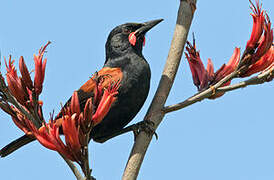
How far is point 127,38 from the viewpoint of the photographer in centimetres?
477

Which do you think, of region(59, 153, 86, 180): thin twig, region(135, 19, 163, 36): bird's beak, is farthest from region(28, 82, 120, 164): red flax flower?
region(135, 19, 163, 36): bird's beak

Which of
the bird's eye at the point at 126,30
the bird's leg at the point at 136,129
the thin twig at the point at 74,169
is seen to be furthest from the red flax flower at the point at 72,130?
the bird's eye at the point at 126,30

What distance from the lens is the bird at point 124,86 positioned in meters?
4.00

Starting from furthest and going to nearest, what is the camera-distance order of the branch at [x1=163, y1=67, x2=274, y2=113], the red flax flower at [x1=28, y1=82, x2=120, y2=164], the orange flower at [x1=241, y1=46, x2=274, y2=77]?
the orange flower at [x1=241, y1=46, x2=274, y2=77] < the branch at [x1=163, y1=67, x2=274, y2=113] < the red flax flower at [x1=28, y1=82, x2=120, y2=164]

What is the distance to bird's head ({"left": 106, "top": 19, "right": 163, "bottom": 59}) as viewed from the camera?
15.4 feet

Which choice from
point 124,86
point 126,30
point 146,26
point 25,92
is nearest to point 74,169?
point 25,92

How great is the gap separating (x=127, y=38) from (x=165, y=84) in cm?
158

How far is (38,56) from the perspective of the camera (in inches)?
105

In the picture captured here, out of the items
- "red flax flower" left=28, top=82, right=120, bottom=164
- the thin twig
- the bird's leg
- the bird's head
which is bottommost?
the thin twig

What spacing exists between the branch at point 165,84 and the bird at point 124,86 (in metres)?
0.72

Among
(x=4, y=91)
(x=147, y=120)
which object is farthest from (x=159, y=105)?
(x=4, y=91)

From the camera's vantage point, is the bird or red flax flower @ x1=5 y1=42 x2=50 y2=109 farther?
the bird

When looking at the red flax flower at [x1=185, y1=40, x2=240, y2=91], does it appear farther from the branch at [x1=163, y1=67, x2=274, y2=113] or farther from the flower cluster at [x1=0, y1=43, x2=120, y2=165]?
the flower cluster at [x1=0, y1=43, x2=120, y2=165]

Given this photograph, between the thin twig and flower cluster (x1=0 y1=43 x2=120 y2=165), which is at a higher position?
flower cluster (x1=0 y1=43 x2=120 y2=165)
